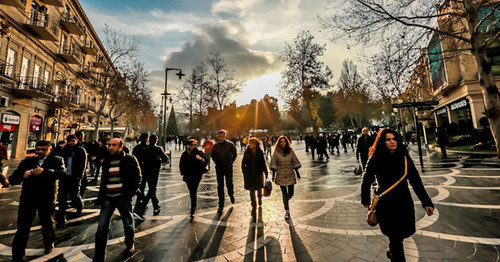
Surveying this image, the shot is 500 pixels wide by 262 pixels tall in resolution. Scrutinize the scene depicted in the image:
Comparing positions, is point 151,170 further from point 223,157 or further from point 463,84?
point 463,84

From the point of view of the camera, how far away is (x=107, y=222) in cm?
299

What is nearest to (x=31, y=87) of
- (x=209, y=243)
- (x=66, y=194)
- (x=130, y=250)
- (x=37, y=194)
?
(x=66, y=194)

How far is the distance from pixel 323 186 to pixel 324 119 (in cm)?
5782

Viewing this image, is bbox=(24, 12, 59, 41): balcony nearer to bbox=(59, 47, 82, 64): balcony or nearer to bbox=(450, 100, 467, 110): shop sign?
bbox=(59, 47, 82, 64): balcony

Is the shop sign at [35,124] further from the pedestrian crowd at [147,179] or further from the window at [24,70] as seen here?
the pedestrian crowd at [147,179]

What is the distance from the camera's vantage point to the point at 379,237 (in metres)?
3.54

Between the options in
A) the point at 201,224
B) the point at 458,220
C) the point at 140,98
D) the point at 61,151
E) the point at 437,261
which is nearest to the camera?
the point at 437,261

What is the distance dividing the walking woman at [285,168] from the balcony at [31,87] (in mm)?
21706

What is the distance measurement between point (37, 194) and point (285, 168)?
4588 mm

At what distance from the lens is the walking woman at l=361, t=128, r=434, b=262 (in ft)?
7.75

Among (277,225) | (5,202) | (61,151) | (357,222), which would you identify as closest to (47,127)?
(5,202)

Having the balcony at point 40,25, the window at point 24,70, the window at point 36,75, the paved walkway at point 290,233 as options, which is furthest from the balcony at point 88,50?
the paved walkway at point 290,233

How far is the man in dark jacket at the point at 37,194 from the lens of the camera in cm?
303

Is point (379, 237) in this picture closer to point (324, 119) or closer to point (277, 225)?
point (277, 225)
